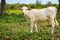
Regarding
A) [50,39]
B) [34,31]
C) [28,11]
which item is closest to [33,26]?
[34,31]

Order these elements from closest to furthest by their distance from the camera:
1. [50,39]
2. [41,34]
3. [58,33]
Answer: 1. [50,39]
2. [41,34]
3. [58,33]

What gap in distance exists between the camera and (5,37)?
9.16m

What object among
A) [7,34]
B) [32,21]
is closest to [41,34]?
[32,21]

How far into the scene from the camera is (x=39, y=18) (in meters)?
9.91

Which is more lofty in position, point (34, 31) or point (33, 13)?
point (33, 13)

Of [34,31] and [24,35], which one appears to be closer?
[24,35]

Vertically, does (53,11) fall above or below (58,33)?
above

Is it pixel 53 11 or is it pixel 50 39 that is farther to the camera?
pixel 53 11

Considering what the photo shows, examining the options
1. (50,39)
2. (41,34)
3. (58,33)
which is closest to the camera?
(50,39)

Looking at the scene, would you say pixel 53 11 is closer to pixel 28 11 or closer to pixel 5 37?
pixel 28 11

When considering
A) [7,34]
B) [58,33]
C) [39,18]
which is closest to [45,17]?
[39,18]

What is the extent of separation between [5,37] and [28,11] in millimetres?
1422

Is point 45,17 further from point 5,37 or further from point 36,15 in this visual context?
point 5,37

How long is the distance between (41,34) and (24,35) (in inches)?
26.9
